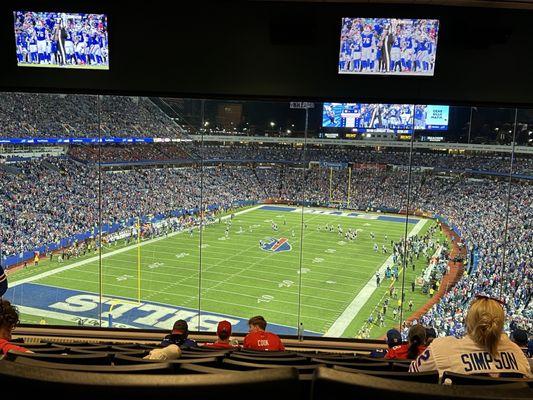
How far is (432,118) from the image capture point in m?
5.65

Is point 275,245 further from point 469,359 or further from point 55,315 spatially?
point 469,359

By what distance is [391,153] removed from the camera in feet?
99.1

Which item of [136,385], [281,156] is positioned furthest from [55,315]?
[281,156]

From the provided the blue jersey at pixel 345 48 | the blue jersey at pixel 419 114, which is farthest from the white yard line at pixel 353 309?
the blue jersey at pixel 345 48

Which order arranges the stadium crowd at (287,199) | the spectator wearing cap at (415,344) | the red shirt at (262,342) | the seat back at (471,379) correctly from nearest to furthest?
1. the seat back at (471,379)
2. the spectator wearing cap at (415,344)
3. the red shirt at (262,342)
4. the stadium crowd at (287,199)

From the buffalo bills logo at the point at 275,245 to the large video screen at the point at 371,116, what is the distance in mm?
15695

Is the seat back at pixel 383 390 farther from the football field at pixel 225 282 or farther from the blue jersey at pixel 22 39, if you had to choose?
the football field at pixel 225 282

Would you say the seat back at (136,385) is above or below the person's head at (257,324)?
above

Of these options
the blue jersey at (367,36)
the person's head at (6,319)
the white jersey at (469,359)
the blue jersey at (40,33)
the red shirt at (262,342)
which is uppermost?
the blue jersey at (367,36)

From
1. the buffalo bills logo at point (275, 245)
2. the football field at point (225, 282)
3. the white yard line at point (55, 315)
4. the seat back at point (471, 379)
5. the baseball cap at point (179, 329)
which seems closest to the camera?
the seat back at point (471, 379)

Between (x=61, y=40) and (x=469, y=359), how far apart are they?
480 cm

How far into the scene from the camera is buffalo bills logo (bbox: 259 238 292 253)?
850 inches

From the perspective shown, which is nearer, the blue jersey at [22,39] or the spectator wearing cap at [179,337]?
the spectator wearing cap at [179,337]

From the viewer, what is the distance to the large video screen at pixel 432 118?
534 cm
